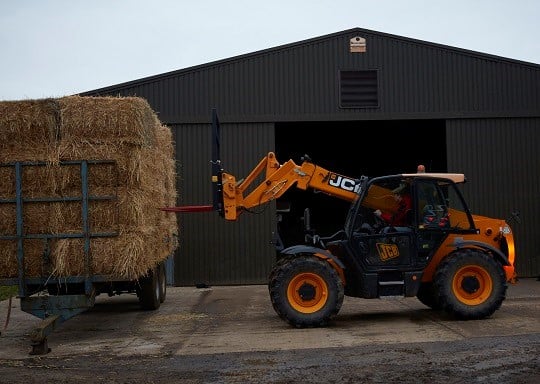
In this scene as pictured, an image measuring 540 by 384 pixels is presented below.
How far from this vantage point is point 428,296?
1138cm

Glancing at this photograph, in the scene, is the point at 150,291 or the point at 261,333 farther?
the point at 150,291

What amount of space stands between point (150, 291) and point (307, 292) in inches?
150

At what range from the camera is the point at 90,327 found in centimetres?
1112

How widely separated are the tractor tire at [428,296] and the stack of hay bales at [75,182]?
15.2ft

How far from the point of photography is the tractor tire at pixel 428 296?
10.9m

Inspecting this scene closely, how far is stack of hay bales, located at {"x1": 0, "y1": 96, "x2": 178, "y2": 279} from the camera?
9.40 m

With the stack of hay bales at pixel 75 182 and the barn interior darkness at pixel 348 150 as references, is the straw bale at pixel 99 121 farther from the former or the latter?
the barn interior darkness at pixel 348 150

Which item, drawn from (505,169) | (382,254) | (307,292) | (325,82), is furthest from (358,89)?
(307,292)

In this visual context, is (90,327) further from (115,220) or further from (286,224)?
(286,224)

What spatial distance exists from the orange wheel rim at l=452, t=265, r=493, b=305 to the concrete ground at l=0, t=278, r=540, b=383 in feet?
1.21

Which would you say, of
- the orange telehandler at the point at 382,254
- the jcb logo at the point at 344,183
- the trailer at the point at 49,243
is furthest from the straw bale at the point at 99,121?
the jcb logo at the point at 344,183

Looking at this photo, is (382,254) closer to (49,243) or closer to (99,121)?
(99,121)

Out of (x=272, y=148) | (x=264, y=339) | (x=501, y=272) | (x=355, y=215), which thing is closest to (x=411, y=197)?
(x=355, y=215)

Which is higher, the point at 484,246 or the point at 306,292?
the point at 484,246
